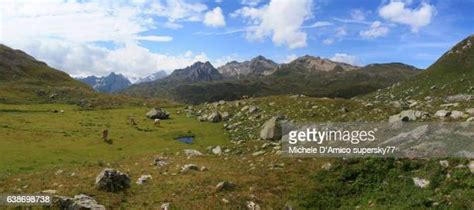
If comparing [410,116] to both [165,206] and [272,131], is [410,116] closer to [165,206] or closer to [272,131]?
[272,131]

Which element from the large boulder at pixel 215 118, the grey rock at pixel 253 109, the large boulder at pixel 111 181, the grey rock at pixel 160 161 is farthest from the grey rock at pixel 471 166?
the large boulder at pixel 215 118

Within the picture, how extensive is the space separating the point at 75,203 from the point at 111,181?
14.0ft

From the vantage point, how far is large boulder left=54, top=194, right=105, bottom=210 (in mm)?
24062

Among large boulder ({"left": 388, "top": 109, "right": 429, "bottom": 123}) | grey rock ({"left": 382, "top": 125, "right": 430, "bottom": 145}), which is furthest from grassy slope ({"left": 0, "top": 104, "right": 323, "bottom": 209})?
large boulder ({"left": 388, "top": 109, "right": 429, "bottom": 123})

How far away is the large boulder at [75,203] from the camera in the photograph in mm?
24062

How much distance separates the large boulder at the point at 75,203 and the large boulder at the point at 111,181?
10.1 ft

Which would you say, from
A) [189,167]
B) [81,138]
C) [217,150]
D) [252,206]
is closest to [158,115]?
[81,138]

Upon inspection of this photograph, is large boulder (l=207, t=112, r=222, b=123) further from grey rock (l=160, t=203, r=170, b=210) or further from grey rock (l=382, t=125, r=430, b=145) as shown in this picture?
grey rock (l=160, t=203, r=170, b=210)

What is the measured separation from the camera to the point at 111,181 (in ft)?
93.4

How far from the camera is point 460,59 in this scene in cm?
18350

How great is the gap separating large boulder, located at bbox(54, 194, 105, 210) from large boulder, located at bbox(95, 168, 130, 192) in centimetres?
308

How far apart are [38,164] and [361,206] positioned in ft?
98.2

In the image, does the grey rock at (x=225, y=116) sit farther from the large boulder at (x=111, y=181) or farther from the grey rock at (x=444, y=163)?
the grey rock at (x=444, y=163)

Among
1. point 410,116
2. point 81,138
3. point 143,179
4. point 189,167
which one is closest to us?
point 143,179
